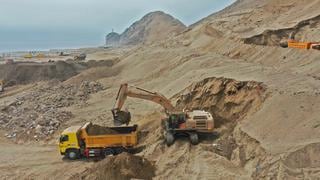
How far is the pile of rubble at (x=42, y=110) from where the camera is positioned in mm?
26234

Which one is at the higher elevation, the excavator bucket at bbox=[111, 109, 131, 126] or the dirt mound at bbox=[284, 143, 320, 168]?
the excavator bucket at bbox=[111, 109, 131, 126]

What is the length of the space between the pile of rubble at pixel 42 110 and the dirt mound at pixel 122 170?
32.7 feet

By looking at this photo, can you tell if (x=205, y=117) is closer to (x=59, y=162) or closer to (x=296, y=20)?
(x=59, y=162)

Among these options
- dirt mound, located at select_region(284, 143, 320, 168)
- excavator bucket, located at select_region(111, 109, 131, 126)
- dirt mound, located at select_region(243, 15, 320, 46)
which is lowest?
dirt mound, located at select_region(284, 143, 320, 168)

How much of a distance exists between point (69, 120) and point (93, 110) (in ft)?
10.4

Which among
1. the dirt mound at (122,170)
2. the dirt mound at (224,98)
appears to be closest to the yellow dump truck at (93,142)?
the dirt mound at (122,170)

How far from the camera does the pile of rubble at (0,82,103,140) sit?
1033 inches

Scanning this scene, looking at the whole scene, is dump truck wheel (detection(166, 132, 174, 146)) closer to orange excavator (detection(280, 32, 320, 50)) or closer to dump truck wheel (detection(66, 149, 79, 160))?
dump truck wheel (detection(66, 149, 79, 160))

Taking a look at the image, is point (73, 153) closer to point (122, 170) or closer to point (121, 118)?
point (121, 118)

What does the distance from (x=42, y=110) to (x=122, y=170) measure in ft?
52.4

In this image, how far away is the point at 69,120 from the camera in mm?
27656

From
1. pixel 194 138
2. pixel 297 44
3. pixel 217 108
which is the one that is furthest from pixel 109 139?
pixel 297 44

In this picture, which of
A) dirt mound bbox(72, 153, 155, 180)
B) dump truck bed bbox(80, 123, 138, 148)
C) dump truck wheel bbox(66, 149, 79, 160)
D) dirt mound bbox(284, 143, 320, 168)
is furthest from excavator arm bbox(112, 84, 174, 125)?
dirt mound bbox(284, 143, 320, 168)

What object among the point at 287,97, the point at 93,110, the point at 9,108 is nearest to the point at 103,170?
the point at 287,97
